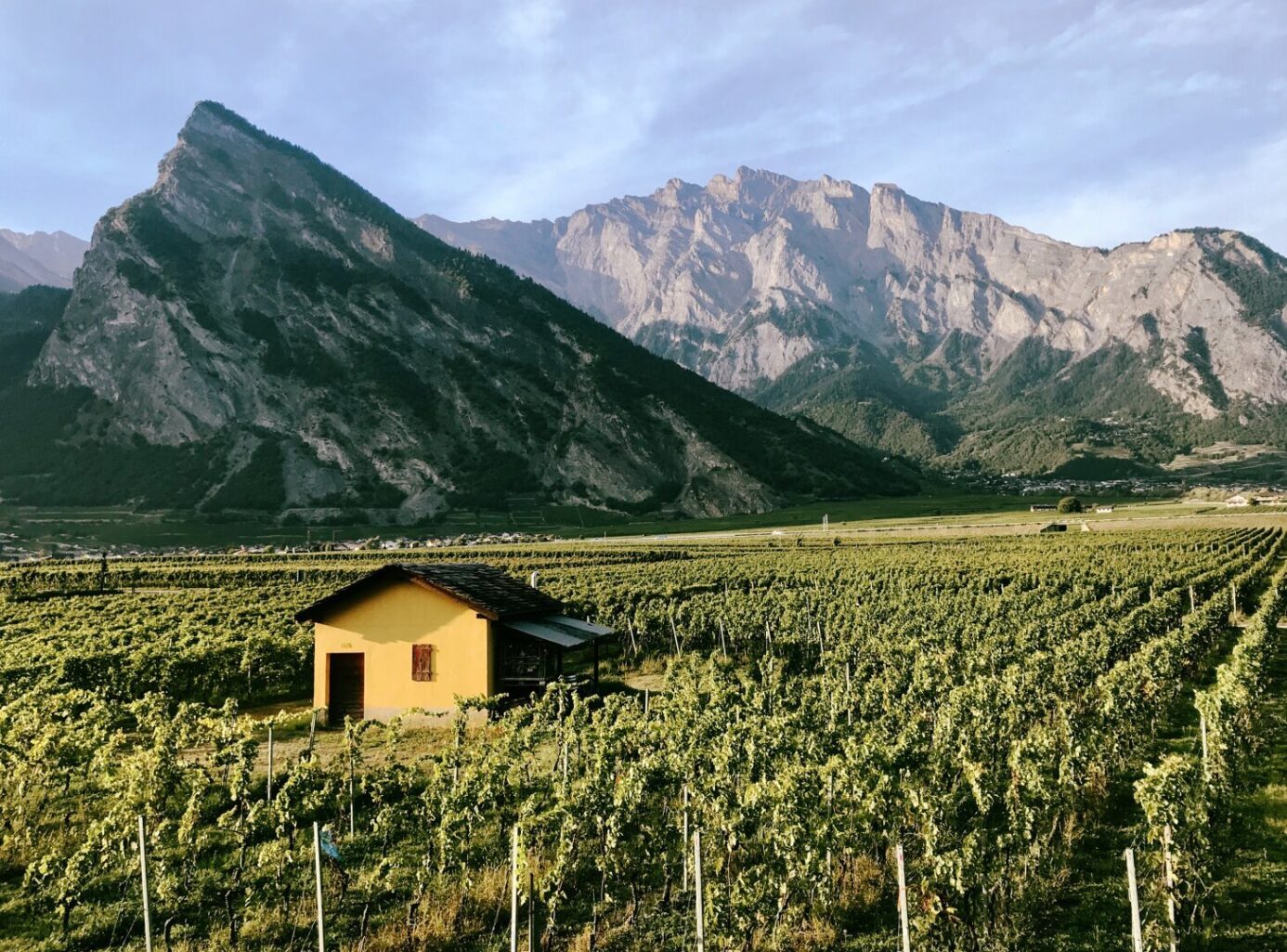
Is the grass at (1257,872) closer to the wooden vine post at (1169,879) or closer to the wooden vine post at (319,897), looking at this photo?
the wooden vine post at (1169,879)

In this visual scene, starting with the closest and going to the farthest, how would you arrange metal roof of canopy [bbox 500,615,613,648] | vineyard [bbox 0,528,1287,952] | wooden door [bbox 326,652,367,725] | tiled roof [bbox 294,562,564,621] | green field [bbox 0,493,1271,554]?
1. vineyard [bbox 0,528,1287,952]
2. tiled roof [bbox 294,562,564,621]
3. metal roof of canopy [bbox 500,615,613,648]
4. wooden door [bbox 326,652,367,725]
5. green field [bbox 0,493,1271,554]

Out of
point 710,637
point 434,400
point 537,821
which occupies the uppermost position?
point 434,400

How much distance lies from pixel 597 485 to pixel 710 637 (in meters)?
132

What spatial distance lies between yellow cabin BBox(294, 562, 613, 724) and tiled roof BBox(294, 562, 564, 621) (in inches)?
1.6

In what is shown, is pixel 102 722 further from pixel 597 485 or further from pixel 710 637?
pixel 597 485

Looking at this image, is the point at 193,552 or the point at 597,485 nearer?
the point at 193,552

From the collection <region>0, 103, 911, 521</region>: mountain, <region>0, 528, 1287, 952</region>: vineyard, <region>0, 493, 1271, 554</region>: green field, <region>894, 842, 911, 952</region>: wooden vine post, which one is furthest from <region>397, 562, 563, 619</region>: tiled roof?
<region>0, 103, 911, 521</region>: mountain

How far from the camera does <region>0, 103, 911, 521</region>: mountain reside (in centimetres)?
15912

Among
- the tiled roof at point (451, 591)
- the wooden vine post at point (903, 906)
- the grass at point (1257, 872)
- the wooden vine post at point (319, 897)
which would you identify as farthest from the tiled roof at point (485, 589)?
the grass at point (1257, 872)

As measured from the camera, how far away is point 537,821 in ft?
34.0

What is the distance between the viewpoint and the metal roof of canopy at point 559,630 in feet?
75.4

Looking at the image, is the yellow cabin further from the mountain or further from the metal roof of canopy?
the mountain

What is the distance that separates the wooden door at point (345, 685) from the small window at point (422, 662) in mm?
1684

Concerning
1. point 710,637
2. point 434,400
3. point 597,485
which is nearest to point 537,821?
point 710,637
